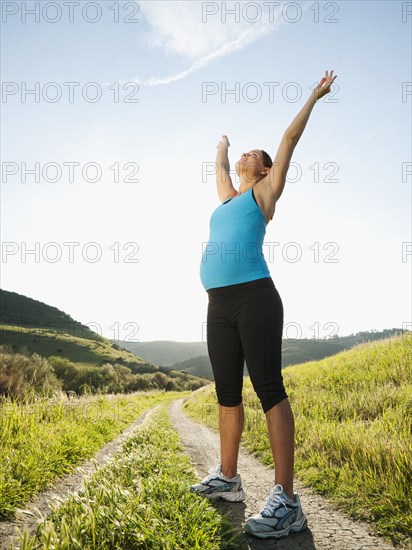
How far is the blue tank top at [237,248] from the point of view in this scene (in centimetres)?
309

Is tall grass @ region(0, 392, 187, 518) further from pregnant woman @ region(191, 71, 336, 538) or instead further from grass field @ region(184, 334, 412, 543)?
grass field @ region(184, 334, 412, 543)

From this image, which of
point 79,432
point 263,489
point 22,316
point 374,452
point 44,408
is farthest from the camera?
point 22,316

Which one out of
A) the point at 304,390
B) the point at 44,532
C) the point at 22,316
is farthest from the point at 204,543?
the point at 22,316

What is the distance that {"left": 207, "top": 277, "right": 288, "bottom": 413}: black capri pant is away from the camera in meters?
2.88

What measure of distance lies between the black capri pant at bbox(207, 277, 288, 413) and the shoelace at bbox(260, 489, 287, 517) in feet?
1.89

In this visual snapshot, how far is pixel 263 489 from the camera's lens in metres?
3.63

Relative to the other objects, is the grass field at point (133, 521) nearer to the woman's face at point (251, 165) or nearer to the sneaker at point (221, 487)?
the sneaker at point (221, 487)

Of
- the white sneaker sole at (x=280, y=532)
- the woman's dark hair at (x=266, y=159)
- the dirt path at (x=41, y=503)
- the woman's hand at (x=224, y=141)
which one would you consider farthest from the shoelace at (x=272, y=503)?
the woman's hand at (x=224, y=141)

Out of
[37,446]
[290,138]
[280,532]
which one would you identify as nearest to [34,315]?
[37,446]

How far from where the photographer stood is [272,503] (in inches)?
99.3

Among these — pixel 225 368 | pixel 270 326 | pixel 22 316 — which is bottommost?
pixel 22 316

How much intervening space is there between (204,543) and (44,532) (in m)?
0.88

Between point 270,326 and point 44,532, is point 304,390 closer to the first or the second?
point 270,326

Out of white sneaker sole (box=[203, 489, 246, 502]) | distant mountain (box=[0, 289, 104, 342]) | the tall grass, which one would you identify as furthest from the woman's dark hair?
distant mountain (box=[0, 289, 104, 342])
